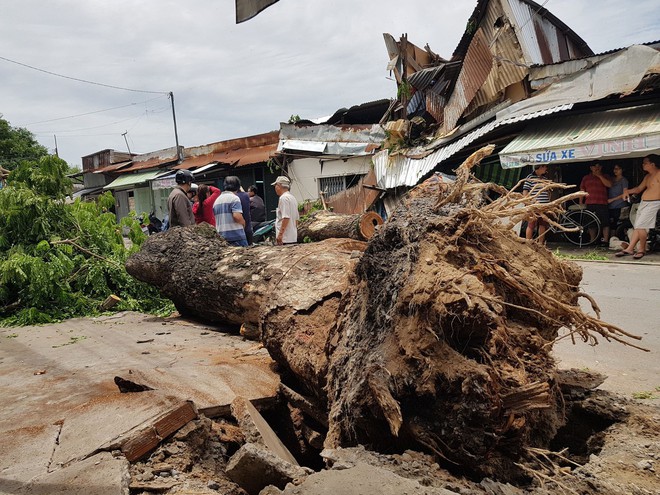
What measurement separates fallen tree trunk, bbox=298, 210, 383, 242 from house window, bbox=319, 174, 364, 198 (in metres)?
6.71

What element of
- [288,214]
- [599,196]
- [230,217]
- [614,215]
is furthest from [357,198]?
[230,217]

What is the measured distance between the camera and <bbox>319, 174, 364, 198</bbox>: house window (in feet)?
56.6

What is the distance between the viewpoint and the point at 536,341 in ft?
6.93

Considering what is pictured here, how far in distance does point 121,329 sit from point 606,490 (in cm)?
535

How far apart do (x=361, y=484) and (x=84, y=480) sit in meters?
1.32

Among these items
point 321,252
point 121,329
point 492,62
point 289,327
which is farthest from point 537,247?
point 492,62

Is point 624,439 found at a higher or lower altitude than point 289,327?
lower

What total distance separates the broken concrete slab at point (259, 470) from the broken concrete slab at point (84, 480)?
500 millimetres

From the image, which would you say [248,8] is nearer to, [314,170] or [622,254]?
[622,254]

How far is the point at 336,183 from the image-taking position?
1784 centimetres

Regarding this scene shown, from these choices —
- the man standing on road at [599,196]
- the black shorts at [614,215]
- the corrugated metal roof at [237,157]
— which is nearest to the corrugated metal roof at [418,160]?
the man standing on road at [599,196]

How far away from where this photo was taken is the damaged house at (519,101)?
29.9ft

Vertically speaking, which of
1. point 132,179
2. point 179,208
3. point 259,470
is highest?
point 132,179

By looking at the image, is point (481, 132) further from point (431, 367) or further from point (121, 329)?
point (431, 367)
